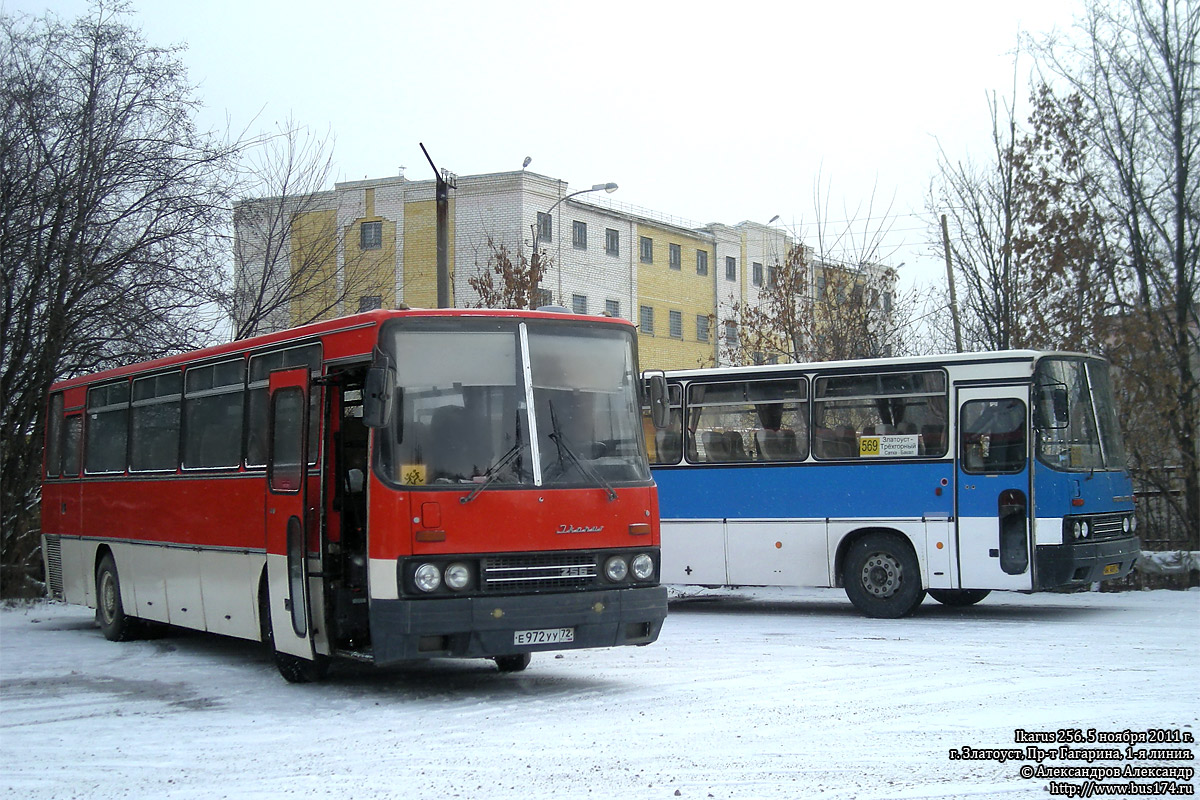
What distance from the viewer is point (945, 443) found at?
16.2 meters

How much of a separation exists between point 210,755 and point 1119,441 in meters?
12.6

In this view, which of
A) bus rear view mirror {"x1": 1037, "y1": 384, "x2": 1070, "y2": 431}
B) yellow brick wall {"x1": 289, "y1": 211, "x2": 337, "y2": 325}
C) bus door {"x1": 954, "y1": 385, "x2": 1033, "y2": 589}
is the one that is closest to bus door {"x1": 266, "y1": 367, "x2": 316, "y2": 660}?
bus door {"x1": 954, "y1": 385, "x2": 1033, "y2": 589}

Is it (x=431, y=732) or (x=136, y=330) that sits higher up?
(x=136, y=330)

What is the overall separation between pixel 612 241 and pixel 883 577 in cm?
4183

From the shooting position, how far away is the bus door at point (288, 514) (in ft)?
36.4

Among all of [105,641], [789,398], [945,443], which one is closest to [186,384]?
[105,641]

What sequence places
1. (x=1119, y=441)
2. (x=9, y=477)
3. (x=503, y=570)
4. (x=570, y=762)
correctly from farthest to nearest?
(x=9, y=477) < (x=1119, y=441) < (x=503, y=570) < (x=570, y=762)

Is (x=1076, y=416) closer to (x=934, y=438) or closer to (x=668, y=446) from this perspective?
(x=934, y=438)

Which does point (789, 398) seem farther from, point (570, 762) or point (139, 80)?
point (139, 80)

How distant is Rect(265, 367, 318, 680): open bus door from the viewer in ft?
36.3

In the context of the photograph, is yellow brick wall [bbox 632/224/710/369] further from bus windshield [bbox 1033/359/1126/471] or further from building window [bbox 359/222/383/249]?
bus windshield [bbox 1033/359/1126/471]

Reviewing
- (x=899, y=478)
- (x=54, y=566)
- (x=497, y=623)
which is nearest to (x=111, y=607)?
(x=54, y=566)

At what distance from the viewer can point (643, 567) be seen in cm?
1076

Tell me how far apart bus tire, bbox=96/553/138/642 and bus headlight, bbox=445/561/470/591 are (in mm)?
7040
